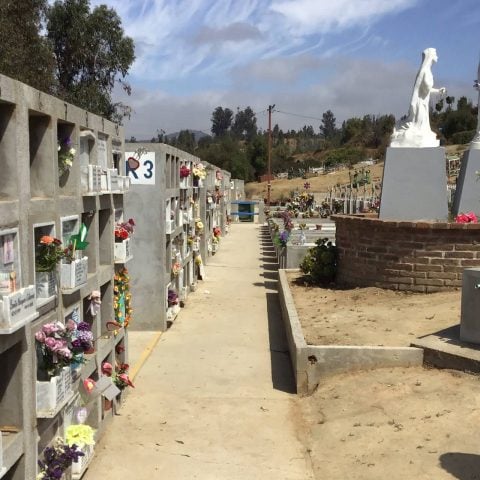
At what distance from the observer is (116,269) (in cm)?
728

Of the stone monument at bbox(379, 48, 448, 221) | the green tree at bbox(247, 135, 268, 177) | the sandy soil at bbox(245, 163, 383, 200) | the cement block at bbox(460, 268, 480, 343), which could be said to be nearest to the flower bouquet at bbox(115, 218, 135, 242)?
the cement block at bbox(460, 268, 480, 343)

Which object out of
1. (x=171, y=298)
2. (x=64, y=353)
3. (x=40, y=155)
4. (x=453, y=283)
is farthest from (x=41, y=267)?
(x=453, y=283)

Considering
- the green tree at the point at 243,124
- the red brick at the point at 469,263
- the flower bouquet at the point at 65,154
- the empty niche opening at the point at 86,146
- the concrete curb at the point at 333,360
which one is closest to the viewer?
the flower bouquet at the point at 65,154

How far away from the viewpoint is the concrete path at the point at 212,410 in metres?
5.93

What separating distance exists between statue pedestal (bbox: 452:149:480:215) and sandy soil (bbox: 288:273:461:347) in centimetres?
225

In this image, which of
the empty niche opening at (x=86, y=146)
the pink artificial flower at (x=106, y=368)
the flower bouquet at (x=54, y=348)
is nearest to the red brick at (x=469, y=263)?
the pink artificial flower at (x=106, y=368)

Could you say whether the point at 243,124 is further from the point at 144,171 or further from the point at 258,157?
the point at 144,171

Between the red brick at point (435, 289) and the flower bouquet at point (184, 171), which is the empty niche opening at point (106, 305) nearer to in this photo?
the red brick at point (435, 289)

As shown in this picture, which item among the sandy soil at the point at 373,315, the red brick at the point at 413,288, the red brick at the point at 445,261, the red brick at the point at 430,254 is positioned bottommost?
the sandy soil at the point at 373,315

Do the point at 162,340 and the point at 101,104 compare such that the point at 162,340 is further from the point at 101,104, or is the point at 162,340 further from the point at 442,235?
the point at 101,104

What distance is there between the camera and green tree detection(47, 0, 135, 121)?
2858 centimetres

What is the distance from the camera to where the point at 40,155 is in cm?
488

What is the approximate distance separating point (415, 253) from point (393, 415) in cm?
488

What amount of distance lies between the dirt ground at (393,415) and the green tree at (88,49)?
75.1 ft
